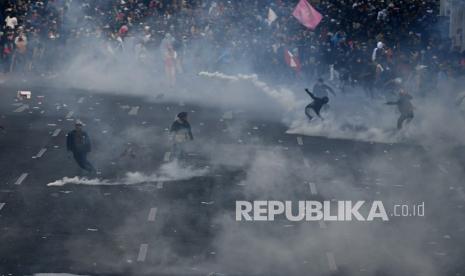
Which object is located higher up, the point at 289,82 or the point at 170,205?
the point at 170,205

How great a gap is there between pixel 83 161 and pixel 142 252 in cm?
640

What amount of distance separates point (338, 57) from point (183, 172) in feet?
52.5

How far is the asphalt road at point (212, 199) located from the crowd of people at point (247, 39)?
275 inches

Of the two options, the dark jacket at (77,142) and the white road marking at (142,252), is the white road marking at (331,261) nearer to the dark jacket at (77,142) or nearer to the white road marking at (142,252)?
the white road marking at (142,252)

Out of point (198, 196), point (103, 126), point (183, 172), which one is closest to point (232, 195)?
point (198, 196)

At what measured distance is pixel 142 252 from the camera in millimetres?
21344

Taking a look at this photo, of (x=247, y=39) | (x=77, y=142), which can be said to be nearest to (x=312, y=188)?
(x=77, y=142)

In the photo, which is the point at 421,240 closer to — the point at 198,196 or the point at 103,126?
the point at 198,196

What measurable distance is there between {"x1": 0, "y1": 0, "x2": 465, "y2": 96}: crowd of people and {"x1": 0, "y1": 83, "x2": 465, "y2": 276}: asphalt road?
6.99 metres

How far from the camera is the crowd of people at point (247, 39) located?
4066 cm

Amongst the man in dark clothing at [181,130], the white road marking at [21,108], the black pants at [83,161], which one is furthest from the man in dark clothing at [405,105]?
the white road marking at [21,108]

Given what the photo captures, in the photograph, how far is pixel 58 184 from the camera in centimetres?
2662

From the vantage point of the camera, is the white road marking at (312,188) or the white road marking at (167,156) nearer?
the white road marking at (312,188)

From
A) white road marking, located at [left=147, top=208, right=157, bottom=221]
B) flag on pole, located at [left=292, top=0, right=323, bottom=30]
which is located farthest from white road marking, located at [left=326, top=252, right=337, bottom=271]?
flag on pole, located at [left=292, top=0, right=323, bottom=30]
